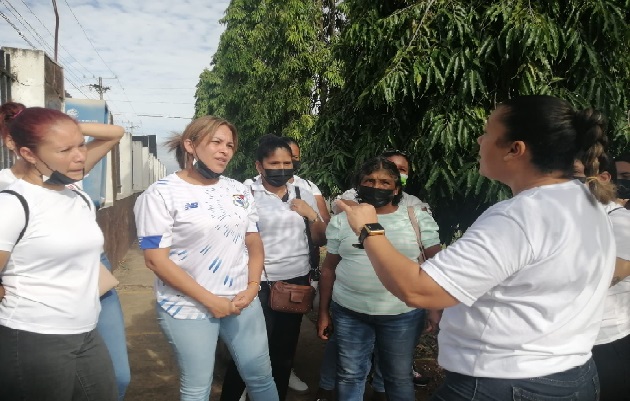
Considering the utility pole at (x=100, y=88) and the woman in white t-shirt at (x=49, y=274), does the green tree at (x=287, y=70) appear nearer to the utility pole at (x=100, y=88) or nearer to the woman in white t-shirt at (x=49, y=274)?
the woman in white t-shirt at (x=49, y=274)

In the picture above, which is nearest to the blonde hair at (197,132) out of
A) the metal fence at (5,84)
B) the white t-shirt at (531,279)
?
the white t-shirt at (531,279)

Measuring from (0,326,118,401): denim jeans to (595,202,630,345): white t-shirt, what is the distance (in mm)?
2265

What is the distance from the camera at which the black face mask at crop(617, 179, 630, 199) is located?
2.51 meters

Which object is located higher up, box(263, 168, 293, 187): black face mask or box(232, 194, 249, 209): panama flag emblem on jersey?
box(263, 168, 293, 187): black face mask

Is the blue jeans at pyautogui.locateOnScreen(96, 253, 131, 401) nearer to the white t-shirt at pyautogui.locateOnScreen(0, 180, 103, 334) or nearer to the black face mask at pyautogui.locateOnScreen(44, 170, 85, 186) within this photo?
the white t-shirt at pyautogui.locateOnScreen(0, 180, 103, 334)

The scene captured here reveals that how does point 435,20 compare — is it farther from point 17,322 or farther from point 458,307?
point 17,322

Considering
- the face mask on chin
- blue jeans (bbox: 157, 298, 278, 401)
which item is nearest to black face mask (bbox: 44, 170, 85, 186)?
the face mask on chin

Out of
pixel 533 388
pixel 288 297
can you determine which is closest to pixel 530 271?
pixel 533 388

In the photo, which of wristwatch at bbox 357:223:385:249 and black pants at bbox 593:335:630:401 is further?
black pants at bbox 593:335:630:401

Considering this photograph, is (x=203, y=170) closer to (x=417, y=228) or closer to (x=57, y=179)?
(x=57, y=179)

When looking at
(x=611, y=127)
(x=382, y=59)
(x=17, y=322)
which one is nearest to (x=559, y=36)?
(x=611, y=127)

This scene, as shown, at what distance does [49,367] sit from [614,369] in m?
2.40

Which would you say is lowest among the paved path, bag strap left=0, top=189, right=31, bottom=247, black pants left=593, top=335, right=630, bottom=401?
the paved path

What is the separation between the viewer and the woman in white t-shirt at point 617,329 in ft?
6.42
